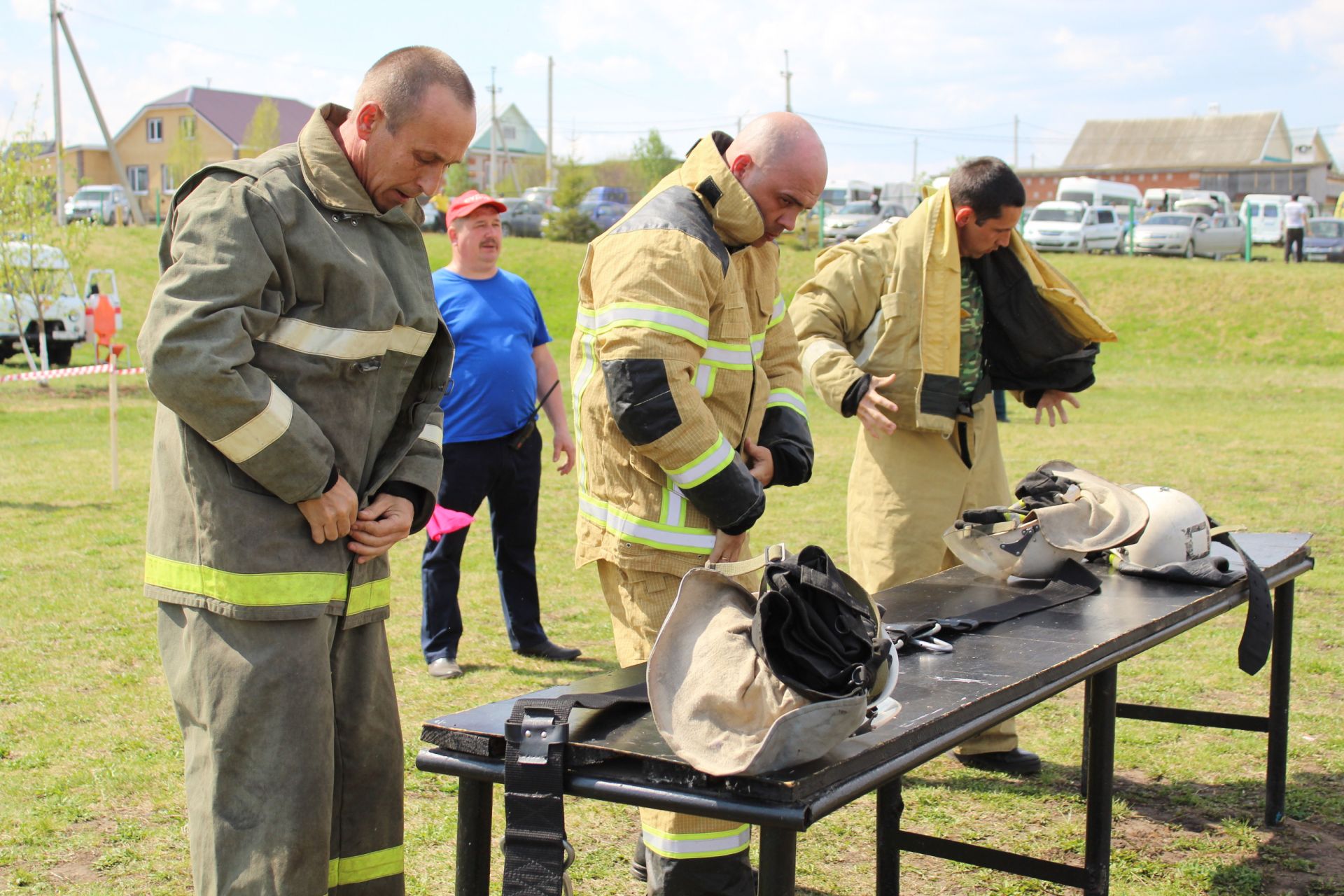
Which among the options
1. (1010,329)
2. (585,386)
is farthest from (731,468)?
(1010,329)

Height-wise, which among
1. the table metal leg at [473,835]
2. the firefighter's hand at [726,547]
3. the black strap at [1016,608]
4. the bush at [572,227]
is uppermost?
the bush at [572,227]

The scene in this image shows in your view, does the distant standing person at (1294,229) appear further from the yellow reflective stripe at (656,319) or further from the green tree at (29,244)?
the yellow reflective stripe at (656,319)

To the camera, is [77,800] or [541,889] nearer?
[541,889]

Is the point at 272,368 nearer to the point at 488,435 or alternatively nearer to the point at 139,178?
the point at 488,435

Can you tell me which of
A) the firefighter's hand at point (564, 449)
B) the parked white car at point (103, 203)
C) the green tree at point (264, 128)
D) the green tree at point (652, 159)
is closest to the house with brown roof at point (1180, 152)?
the green tree at point (652, 159)

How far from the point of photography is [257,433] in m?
2.36

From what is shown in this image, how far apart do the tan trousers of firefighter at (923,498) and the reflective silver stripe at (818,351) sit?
15.0 inches

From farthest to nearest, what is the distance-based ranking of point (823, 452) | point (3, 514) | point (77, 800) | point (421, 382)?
point (823, 452)
point (3, 514)
point (77, 800)
point (421, 382)

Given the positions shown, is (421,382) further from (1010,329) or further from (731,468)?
(1010,329)

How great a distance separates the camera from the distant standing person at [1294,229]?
94.9ft

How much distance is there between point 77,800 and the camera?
4051mm

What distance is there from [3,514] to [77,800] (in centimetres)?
609

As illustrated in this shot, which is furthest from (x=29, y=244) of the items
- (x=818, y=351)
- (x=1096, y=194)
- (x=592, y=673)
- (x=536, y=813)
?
(x=1096, y=194)

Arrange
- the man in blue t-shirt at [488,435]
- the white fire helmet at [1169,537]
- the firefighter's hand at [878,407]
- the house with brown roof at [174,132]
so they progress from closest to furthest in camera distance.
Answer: the white fire helmet at [1169,537], the firefighter's hand at [878,407], the man in blue t-shirt at [488,435], the house with brown roof at [174,132]
